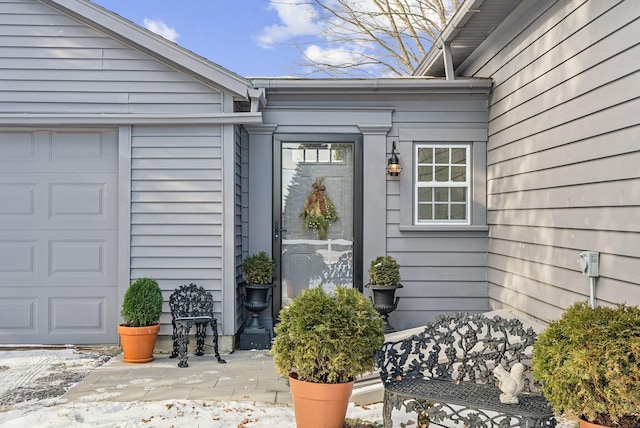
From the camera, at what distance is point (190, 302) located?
5.76 m

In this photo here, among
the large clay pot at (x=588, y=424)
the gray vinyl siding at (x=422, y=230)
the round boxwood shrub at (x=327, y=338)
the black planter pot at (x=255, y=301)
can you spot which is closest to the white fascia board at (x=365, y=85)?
the gray vinyl siding at (x=422, y=230)

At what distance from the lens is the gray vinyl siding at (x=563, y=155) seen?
150 inches

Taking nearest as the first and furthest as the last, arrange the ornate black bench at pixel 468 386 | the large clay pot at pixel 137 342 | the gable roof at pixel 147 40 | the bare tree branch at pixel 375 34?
1. the ornate black bench at pixel 468 386
2. the large clay pot at pixel 137 342
3. the gable roof at pixel 147 40
4. the bare tree branch at pixel 375 34

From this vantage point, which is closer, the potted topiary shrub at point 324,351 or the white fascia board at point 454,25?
the potted topiary shrub at point 324,351

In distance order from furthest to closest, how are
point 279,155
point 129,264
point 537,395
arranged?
point 279,155 < point 129,264 < point 537,395

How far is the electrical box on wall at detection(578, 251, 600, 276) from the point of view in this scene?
13.5 feet

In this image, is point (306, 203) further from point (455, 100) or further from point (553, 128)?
point (553, 128)

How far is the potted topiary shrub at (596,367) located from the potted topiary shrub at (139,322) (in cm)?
369

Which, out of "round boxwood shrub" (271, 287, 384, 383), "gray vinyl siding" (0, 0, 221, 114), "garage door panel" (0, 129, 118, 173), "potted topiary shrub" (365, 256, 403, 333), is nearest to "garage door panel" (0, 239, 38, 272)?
"garage door panel" (0, 129, 118, 173)

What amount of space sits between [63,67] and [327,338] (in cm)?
421

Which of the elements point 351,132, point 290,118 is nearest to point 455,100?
point 351,132

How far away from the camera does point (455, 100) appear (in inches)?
262

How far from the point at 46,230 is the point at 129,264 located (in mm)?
967

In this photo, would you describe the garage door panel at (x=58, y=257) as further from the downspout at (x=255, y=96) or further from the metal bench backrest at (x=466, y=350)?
the metal bench backrest at (x=466, y=350)
